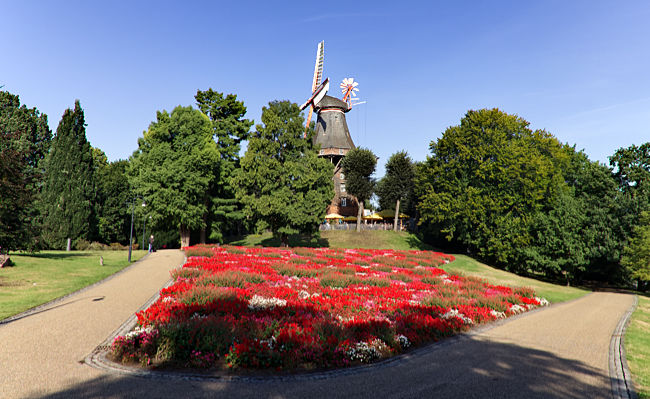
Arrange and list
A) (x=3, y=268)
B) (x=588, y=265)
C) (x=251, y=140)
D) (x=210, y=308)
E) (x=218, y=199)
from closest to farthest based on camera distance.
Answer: (x=210, y=308) → (x=3, y=268) → (x=588, y=265) → (x=251, y=140) → (x=218, y=199)

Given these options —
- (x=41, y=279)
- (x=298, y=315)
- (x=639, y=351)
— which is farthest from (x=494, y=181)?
(x=41, y=279)

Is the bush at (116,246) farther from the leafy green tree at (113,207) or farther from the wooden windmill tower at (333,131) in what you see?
the wooden windmill tower at (333,131)

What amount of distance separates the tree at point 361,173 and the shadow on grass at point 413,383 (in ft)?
148

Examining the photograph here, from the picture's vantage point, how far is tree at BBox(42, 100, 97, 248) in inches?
1473

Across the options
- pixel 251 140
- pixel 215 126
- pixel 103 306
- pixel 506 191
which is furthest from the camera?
pixel 215 126

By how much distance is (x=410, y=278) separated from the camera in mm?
20203

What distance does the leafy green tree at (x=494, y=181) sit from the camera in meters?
33.2

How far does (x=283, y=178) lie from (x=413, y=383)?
30.3m

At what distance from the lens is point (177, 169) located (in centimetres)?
3406

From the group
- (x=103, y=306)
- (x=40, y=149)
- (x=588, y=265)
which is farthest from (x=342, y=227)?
(x=103, y=306)

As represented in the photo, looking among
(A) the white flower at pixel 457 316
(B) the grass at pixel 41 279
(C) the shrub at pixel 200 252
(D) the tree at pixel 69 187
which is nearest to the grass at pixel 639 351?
→ (A) the white flower at pixel 457 316

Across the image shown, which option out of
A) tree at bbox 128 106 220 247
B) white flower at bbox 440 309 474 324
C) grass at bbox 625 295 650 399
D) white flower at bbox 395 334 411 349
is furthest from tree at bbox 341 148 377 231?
white flower at bbox 395 334 411 349

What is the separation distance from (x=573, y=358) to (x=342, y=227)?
5029 cm

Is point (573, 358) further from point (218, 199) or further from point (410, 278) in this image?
point (218, 199)
